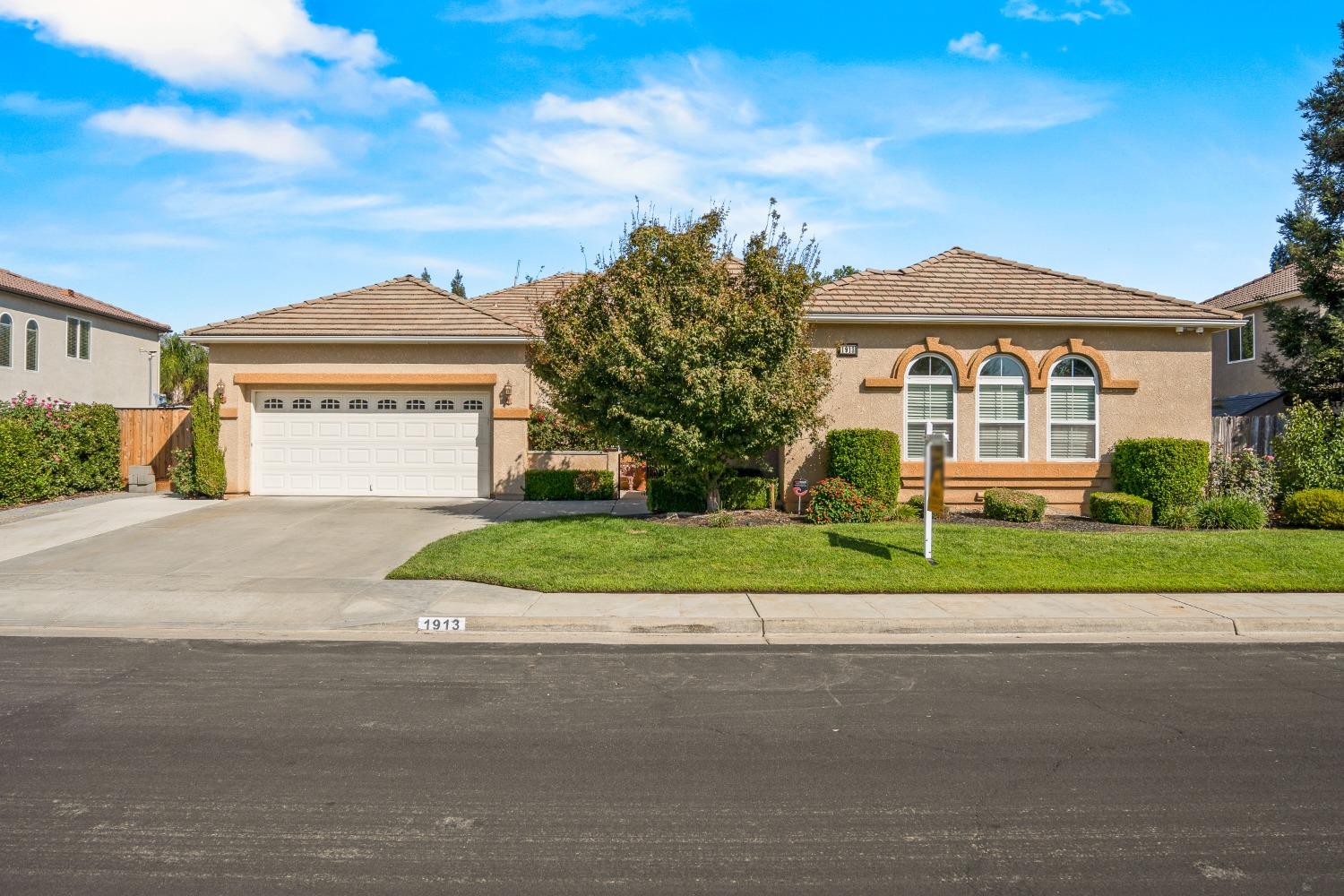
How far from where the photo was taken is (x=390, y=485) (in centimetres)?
1912

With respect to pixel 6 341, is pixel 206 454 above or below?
below

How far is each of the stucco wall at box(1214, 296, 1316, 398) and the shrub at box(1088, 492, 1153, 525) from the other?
49.0 feet

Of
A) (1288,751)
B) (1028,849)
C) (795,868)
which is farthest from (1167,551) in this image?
(795,868)

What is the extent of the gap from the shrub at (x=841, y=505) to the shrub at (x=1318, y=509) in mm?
6636

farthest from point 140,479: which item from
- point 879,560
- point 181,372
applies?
point 181,372

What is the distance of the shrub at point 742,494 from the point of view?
1583 centimetres

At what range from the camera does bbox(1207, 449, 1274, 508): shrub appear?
15.7 meters

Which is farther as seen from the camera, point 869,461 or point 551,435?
point 551,435

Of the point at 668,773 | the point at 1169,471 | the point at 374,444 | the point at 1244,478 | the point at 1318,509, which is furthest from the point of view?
the point at 374,444

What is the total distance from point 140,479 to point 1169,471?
2096 centimetres

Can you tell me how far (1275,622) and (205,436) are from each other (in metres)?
18.5

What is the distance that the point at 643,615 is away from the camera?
30.7 feet

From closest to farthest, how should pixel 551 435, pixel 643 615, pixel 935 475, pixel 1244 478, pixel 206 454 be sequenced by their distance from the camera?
pixel 643 615
pixel 935 475
pixel 1244 478
pixel 206 454
pixel 551 435

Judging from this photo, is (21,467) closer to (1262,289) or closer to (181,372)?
(181,372)
